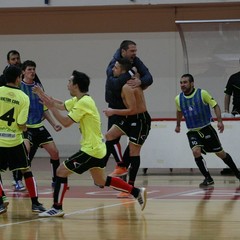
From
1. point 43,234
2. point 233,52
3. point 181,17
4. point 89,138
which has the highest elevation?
point 181,17

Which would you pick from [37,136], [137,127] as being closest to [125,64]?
[137,127]

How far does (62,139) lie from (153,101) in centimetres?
274

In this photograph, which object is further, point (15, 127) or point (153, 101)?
point (153, 101)

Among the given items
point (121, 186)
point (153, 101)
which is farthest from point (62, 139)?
point (121, 186)

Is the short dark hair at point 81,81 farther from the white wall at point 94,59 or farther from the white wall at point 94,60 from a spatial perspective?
the white wall at point 94,59

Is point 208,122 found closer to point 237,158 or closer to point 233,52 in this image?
point 237,158

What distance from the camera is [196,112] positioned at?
44.1 feet

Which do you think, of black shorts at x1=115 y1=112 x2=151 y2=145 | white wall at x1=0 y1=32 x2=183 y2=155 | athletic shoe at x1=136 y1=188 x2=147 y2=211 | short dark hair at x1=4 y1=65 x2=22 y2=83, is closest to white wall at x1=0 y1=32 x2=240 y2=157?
white wall at x1=0 y1=32 x2=183 y2=155

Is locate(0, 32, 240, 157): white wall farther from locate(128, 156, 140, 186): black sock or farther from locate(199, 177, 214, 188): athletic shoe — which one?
locate(128, 156, 140, 186): black sock

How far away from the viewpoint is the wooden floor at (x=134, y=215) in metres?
7.38

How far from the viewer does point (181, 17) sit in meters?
19.8

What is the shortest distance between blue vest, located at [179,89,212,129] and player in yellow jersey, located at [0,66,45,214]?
5.00 meters

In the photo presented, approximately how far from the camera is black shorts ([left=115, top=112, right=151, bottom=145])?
11227 mm

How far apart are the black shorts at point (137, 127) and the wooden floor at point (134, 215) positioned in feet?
2.80
